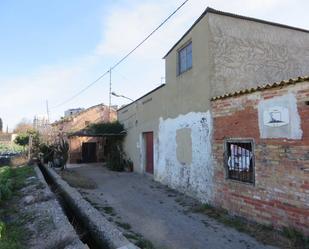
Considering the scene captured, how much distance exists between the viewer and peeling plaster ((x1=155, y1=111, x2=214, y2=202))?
29.0 ft

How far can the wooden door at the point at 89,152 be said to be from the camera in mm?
27547

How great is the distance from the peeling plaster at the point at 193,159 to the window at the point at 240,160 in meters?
0.81

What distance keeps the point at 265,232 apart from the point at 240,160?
6.01ft

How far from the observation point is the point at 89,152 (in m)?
27.9

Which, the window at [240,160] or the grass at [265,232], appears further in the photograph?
the window at [240,160]

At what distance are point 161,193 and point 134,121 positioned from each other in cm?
742

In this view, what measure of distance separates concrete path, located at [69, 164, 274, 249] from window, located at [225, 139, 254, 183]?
1.28 meters

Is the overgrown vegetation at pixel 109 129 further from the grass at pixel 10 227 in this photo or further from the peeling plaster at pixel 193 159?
the grass at pixel 10 227

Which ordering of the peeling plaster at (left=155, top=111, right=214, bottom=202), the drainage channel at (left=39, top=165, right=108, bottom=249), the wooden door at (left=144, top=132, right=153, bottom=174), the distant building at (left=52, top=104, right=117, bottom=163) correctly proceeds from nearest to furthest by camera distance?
the drainage channel at (left=39, top=165, right=108, bottom=249), the peeling plaster at (left=155, top=111, right=214, bottom=202), the wooden door at (left=144, top=132, right=153, bottom=174), the distant building at (left=52, top=104, right=117, bottom=163)

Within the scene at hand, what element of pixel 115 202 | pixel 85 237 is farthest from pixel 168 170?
pixel 85 237

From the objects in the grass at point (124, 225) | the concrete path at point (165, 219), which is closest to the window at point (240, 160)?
the concrete path at point (165, 219)

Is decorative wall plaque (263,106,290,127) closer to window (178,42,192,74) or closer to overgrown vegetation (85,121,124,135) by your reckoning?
window (178,42,192,74)

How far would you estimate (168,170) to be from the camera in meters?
12.1

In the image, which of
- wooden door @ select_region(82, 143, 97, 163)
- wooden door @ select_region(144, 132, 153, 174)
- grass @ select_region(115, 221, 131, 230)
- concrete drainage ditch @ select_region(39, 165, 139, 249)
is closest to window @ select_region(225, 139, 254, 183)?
grass @ select_region(115, 221, 131, 230)
